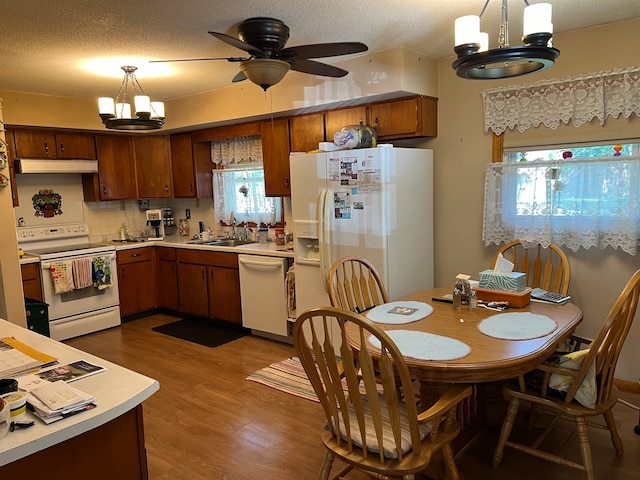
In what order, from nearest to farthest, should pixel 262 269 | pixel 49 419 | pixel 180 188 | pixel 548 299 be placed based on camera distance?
pixel 49 419
pixel 548 299
pixel 262 269
pixel 180 188

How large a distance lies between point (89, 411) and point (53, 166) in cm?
415

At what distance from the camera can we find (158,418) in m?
3.00

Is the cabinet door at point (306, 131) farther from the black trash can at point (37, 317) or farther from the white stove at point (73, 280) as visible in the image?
the black trash can at point (37, 317)

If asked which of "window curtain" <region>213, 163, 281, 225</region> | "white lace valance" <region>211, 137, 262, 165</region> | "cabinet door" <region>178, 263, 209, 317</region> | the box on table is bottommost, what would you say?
"cabinet door" <region>178, 263, 209, 317</region>

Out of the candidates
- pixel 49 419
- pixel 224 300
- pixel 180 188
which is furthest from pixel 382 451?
pixel 180 188

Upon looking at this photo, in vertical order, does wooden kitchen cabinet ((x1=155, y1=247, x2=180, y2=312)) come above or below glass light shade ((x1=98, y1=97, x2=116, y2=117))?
below

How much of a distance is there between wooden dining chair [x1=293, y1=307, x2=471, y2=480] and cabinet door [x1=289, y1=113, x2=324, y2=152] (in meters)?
2.51

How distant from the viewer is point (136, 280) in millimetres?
5164

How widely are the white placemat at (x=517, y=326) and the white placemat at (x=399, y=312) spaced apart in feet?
1.06

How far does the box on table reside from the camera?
8.30 ft

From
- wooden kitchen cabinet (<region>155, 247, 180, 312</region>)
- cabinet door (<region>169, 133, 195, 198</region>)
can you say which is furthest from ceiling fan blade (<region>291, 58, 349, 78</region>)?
wooden kitchen cabinet (<region>155, 247, 180, 312</region>)

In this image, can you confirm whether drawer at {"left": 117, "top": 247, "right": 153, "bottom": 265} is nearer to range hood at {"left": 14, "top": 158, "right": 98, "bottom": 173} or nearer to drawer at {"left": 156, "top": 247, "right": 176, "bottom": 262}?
drawer at {"left": 156, "top": 247, "right": 176, "bottom": 262}

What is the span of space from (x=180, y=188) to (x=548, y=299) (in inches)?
159

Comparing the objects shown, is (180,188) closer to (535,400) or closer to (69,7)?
(69,7)
